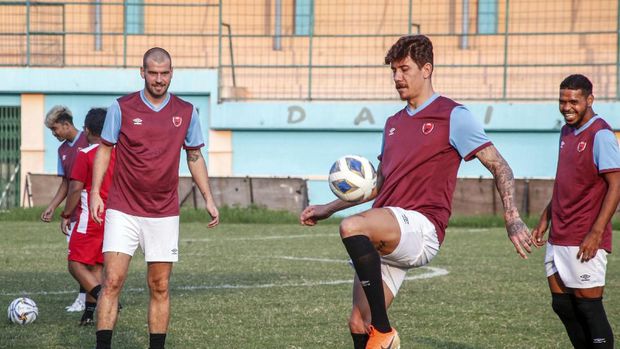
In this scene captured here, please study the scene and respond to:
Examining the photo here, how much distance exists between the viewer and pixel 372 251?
6109 millimetres

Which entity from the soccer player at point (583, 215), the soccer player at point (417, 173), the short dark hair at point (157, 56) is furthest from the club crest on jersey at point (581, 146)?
the short dark hair at point (157, 56)

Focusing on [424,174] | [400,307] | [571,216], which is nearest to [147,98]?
[424,174]

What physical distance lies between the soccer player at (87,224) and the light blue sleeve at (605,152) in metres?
4.28

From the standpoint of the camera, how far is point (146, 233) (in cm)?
767

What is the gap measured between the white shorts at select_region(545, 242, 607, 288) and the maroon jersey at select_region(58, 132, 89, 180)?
4888 millimetres

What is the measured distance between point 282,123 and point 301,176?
1.42 meters

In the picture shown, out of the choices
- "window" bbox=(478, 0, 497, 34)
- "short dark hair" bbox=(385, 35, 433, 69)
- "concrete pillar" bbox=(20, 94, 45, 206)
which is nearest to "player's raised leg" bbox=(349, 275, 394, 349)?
"short dark hair" bbox=(385, 35, 433, 69)

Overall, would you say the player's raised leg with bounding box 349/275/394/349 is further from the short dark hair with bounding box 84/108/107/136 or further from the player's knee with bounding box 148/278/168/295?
the short dark hair with bounding box 84/108/107/136

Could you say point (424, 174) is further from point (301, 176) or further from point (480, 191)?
point (301, 176)

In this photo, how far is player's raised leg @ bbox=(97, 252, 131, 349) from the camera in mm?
7406

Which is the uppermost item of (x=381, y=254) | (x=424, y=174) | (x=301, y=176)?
(x=424, y=174)

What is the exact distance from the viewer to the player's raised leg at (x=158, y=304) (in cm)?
765

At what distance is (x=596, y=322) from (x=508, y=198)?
1.29 metres

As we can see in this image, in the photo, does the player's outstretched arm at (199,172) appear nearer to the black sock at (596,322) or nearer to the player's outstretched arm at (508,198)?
the player's outstretched arm at (508,198)
